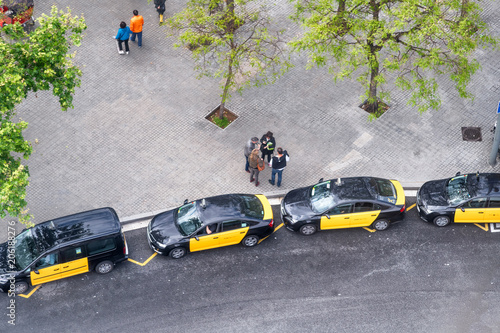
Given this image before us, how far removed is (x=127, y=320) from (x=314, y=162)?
8.05m

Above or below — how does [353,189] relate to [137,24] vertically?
below

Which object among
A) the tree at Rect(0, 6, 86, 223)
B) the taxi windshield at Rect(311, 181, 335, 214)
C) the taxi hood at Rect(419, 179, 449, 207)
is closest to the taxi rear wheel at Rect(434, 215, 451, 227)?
the taxi hood at Rect(419, 179, 449, 207)

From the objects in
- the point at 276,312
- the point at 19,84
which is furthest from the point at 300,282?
the point at 19,84

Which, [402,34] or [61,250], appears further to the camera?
[402,34]

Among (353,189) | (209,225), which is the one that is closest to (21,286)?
(209,225)

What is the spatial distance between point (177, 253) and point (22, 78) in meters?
6.42

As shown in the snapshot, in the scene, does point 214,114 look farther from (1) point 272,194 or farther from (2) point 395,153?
(2) point 395,153

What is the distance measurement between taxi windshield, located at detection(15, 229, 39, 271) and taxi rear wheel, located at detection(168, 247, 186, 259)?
12.1 feet

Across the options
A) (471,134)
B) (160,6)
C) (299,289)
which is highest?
(160,6)

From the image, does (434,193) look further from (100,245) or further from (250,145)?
(100,245)

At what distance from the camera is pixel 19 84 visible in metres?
15.2

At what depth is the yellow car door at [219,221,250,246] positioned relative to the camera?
17547 mm

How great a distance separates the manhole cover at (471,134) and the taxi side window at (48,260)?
13963 mm

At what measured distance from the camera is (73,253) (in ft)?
55.1
